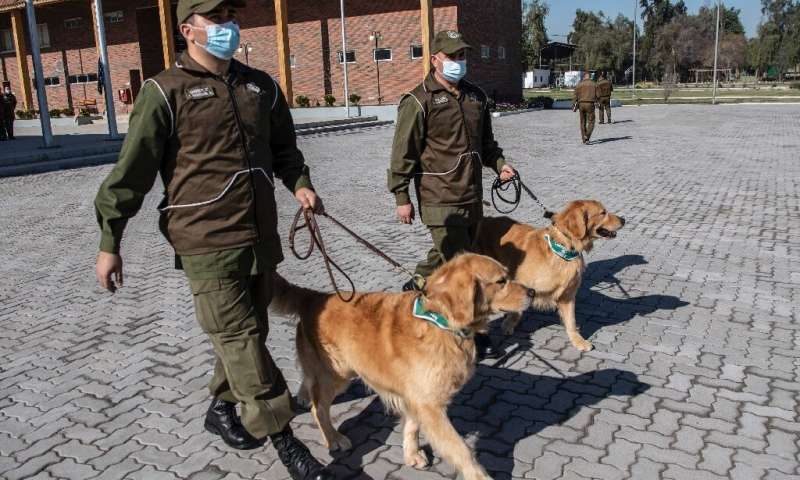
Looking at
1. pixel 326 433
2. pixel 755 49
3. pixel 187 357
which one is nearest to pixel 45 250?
pixel 187 357

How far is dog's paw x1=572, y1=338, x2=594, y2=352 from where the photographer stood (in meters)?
4.91

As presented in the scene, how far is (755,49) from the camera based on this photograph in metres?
89.2

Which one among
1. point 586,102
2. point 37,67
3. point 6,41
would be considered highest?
point 6,41

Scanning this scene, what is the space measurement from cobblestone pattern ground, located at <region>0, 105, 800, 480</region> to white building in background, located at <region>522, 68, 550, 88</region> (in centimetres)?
7117

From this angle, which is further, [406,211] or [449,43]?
[406,211]

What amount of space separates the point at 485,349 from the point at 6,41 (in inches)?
1937

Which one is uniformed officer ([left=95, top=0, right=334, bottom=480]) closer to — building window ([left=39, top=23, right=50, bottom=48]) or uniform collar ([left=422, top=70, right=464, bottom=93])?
uniform collar ([left=422, top=70, right=464, bottom=93])

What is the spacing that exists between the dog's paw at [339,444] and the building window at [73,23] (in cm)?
4344

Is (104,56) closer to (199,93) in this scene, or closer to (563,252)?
(563,252)

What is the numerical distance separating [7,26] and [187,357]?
47.7 meters

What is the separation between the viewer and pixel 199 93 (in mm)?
2908

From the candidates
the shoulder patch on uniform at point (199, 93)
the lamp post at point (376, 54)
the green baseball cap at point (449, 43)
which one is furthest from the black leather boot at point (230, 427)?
the lamp post at point (376, 54)

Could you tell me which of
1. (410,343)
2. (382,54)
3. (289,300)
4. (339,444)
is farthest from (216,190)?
(382,54)

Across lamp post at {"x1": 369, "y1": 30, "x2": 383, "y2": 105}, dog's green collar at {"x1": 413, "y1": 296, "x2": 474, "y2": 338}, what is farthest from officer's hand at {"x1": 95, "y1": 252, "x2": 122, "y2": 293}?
lamp post at {"x1": 369, "y1": 30, "x2": 383, "y2": 105}
